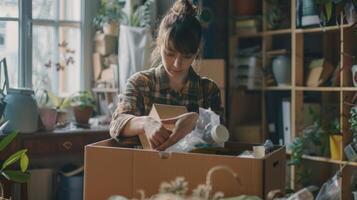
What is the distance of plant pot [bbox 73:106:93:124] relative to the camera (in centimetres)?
300

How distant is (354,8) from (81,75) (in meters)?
1.82

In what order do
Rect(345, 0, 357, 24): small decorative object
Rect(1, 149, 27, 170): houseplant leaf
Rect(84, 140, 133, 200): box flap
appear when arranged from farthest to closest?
Rect(345, 0, 357, 24): small decorative object, Rect(1, 149, 27, 170): houseplant leaf, Rect(84, 140, 133, 200): box flap

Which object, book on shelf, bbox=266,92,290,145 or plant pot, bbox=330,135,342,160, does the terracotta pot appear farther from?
plant pot, bbox=330,135,342,160

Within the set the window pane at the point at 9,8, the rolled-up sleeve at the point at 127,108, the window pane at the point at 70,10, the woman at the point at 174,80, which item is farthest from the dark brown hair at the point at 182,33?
the window pane at the point at 70,10

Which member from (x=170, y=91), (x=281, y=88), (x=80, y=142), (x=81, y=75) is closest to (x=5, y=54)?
(x=81, y=75)

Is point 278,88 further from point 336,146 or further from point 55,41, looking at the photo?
point 55,41

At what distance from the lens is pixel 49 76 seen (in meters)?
3.24

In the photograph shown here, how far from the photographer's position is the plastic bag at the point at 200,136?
1.06 meters

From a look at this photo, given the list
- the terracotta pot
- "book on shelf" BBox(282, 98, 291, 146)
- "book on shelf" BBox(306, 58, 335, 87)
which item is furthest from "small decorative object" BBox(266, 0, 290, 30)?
"book on shelf" BBox(282, 98, 291, 146)

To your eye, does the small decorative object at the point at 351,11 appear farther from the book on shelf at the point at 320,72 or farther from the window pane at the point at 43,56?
the window pane at the point at 43,56

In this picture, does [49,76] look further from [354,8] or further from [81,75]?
[354,8]

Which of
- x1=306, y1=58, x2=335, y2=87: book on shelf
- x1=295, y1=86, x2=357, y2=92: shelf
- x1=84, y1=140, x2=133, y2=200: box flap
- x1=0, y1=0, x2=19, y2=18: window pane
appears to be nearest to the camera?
x1=84, y1=140, x2=133, y2=200: box flap

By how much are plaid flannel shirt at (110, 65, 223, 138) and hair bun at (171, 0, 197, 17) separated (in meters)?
0.15

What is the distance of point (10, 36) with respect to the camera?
307 cm
